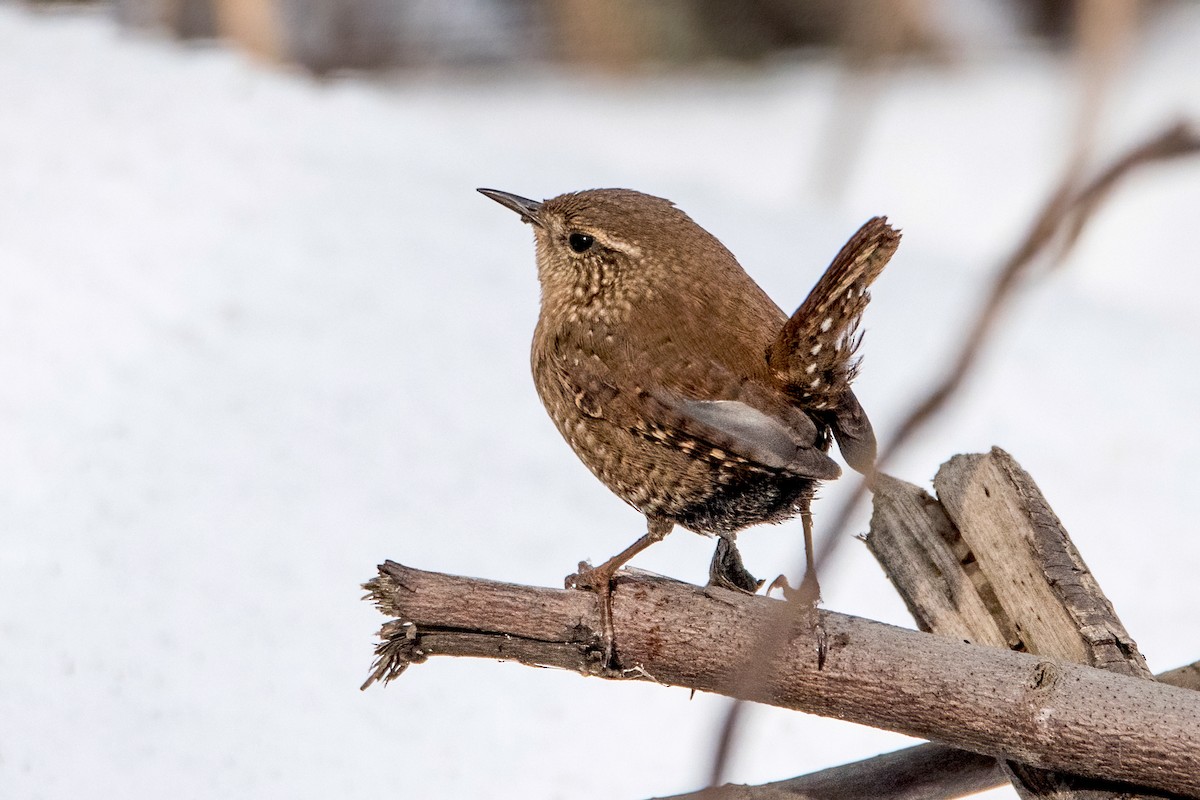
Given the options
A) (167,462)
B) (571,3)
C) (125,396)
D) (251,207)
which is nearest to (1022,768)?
(167,462)

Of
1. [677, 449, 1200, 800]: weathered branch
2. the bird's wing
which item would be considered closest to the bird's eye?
the bird's wing

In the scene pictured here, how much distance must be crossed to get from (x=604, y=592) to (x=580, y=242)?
19.1 inches

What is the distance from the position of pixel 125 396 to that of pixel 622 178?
1.79 metres

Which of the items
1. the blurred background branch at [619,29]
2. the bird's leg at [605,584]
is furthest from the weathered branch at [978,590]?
the blurred background branch at [619,29]

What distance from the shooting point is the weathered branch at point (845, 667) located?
4.74ft

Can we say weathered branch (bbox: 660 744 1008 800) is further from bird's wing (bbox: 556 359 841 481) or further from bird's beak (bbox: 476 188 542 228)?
bird's beak (bbox: 476 188 542 228)

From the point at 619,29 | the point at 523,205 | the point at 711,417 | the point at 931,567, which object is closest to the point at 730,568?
the point at 931,567

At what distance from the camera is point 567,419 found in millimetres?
1620

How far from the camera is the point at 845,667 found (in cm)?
150

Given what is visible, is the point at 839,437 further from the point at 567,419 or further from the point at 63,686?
the point at 63,686

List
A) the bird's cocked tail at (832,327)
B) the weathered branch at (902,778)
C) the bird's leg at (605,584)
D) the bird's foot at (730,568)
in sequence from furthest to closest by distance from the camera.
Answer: the bird's foot at (730,568) < the weathered branch at (902,778) < the bird's leg at (605,584) < the bird's cocked tail at (832,327)

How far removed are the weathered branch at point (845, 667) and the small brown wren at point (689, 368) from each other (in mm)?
84

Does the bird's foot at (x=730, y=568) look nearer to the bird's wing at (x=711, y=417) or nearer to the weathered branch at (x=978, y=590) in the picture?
the weathered branch at (x=978, y=590)

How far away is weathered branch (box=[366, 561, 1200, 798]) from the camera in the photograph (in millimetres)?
1444
